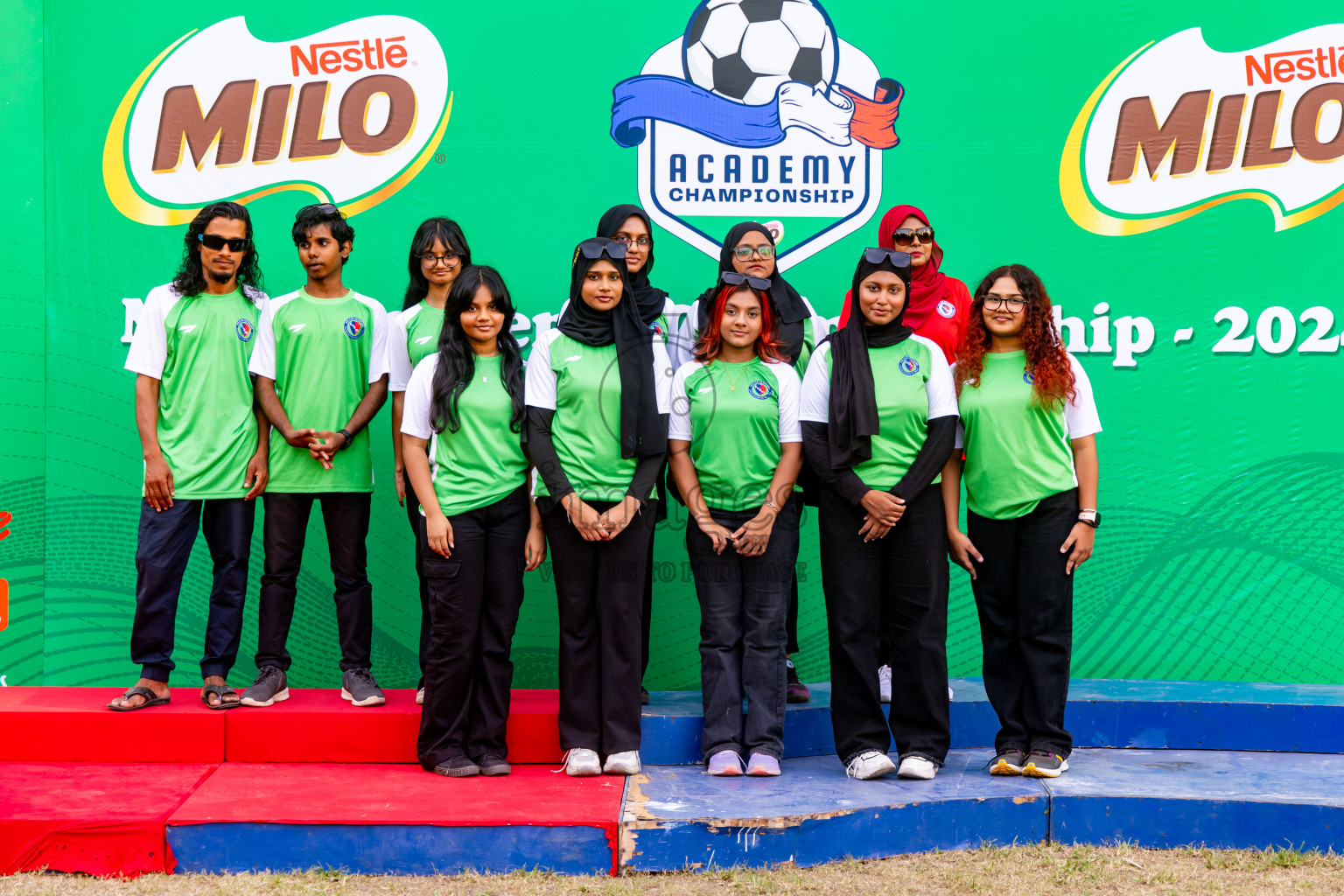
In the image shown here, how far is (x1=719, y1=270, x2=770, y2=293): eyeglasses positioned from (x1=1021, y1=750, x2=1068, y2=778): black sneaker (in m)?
1.82

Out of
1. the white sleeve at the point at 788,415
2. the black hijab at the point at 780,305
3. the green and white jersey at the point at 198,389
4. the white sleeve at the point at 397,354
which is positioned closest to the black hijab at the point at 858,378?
the white sleeve at the point at 788,415

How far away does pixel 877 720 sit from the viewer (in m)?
3.83

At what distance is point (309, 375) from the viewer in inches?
162

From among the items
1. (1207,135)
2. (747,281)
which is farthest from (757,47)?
(1207,135)

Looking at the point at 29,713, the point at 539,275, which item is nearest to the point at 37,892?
the point at 29,713

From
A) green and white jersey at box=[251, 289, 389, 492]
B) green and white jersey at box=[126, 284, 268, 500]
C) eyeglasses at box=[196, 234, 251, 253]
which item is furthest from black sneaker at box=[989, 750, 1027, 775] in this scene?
eyeglasses at box=[196, 234, 251, 253]

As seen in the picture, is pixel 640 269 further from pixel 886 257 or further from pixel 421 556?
pixel 421 556

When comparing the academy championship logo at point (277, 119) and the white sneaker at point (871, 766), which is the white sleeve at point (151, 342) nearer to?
the academy championship logo at point (277, 119)

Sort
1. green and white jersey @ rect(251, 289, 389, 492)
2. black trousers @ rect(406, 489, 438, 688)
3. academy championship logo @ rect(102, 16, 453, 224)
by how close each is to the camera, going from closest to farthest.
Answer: black trousers @ rect(406, 489, 438, 688)
green and white jersey @ rect(251, 289, 389, 492)
academy championship logo @ rect(102, 16, 453, 224)

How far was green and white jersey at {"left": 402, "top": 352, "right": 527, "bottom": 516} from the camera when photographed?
12.3 ft

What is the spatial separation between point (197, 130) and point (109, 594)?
2.06m

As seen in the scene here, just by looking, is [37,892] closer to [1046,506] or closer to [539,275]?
[539,275]

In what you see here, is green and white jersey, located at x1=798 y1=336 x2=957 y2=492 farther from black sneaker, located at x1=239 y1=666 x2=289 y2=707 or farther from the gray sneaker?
black sneaker, located at x1=239 y1=666 x2=289 y2=707

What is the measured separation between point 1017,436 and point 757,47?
7.36ft
